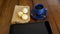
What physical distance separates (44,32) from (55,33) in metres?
0.08

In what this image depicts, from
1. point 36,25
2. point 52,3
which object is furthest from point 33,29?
point 52,3

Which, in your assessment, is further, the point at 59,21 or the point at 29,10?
the point at 29,10

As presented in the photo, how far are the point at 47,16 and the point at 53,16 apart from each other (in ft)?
0.19

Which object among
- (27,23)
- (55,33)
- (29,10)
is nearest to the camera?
(55,33)

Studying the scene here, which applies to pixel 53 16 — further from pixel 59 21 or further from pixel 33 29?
pixel 33 29

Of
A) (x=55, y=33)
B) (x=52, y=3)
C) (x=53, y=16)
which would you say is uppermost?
(x=52, y=3)

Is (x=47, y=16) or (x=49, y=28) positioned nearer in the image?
(x=49, y=28)

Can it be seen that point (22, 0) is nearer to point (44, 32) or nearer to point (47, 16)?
point (47, 16)

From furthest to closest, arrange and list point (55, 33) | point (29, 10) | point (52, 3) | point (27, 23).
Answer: point (52, 3) < point (29, 10) < point (27, 23) < point (55, 33)

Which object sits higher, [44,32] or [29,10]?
[29,10]

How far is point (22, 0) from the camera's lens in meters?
→ 1.45

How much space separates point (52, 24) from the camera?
107cm

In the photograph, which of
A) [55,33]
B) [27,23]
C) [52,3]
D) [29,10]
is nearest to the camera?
[55,33]

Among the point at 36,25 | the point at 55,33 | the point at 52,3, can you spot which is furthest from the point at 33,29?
the point at 52,3
